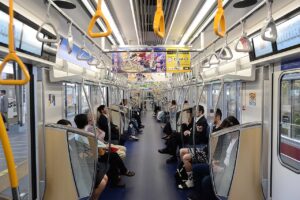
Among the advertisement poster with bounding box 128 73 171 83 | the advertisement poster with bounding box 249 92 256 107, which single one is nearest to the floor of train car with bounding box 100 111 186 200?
the advertisement poster with bounding box 249 92 256 107

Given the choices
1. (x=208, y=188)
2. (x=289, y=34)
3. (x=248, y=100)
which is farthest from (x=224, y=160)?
(x=289, y=34)

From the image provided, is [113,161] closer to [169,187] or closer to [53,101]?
[169,187]

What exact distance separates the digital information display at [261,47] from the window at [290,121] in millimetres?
377

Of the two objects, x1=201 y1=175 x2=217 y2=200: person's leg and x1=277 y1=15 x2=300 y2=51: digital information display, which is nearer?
x1=277 y1=15 x2=300 y2=51: digital information display

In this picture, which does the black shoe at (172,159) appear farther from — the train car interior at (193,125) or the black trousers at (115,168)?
the black trousers at (115,168)

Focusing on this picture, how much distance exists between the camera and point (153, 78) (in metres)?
15.9

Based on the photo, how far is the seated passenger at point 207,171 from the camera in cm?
345

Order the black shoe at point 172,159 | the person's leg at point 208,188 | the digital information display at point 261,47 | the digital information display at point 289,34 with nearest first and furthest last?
the digital information display at point 289,34
the digital information display at point 261,47
the person's leg at point 208,188
the black shoe at point 172,159

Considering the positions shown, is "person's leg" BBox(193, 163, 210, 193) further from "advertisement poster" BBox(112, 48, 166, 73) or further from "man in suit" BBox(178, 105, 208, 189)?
"advertisement poster" BBox(112, 48, 166, 73)

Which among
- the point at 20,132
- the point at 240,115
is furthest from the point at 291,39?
the point at 20,132

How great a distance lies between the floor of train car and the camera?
4.11 m

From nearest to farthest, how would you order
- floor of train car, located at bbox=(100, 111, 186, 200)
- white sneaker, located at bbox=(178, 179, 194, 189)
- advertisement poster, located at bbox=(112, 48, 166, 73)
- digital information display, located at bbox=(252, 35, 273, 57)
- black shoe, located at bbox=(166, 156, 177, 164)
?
digital information display, located at bbox=(252, 35, 273, 57), floor of train car, located at bbox=(100, 111, 186, 200), white sneaker, located at bbox=(178, 179, 194, 189), black shoe, located at bbox=(166, 156, 177, 164), advertisement poster, located at bbox=(112, 48, 166, 73)

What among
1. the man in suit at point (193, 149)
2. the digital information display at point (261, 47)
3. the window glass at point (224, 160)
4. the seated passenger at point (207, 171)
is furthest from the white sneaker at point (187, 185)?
the digital information display at point (261, 47)

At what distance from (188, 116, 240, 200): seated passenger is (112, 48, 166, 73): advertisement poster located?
11.2ft
